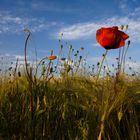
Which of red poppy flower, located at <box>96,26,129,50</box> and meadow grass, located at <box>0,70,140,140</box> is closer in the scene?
meadow grass, located at <box>0,70,140,140</box>

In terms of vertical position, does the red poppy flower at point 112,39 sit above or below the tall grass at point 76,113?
above

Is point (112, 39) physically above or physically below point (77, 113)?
above

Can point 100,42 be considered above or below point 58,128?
above

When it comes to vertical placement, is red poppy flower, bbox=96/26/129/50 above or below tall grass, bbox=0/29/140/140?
above

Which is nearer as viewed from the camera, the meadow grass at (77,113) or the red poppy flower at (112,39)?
the meadow grass at (77,113)

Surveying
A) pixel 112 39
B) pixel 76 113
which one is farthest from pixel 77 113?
pixel 112 39

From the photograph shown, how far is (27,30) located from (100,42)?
1.50 feet

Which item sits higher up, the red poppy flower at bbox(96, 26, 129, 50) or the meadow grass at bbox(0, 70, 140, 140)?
the red poppy flower at bbox(96, 26, 129, 50)

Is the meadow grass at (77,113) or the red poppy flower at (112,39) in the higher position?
the red poppy flower at (112,39)

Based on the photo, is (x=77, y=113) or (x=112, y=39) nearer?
(x=112, y=39)

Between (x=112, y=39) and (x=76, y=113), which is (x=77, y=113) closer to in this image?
(x=76, y=113)

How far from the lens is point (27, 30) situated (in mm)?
2211

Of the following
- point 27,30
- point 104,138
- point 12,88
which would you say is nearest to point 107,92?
point 104,138

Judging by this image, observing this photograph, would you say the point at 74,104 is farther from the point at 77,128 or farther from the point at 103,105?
the point at 103,105
